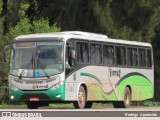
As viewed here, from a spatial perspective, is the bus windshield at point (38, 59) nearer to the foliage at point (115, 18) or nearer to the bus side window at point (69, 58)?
the bus side window at point (69, 58)

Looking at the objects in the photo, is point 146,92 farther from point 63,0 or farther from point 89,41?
point 63,0

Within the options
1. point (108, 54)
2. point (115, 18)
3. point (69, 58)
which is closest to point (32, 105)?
point (69, 58)

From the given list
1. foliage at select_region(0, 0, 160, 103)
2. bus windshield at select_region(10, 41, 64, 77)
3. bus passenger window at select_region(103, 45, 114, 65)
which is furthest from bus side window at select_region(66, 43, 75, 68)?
foliage at select_region(0, 0, 160, 103)

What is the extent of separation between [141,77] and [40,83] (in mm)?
8068

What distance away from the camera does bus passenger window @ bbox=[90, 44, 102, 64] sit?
97.1ft

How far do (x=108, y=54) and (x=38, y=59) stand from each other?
4.47m

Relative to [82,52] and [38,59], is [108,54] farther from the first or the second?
[38,59]

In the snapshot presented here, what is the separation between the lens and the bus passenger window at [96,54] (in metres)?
29.6

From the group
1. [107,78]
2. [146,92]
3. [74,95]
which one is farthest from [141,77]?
[74,95]

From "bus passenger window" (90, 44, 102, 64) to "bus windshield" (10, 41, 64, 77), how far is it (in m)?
2.42

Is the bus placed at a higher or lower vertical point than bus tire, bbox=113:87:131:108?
higher

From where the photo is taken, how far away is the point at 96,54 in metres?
30.0

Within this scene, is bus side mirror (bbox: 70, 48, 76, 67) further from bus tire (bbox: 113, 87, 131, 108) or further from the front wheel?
bus tire (bbox: 113, 87, 131, 108)

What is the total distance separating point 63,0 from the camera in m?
43.9
